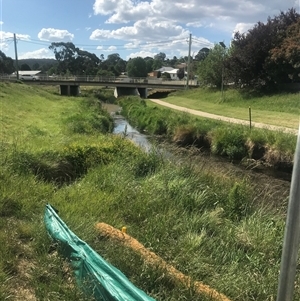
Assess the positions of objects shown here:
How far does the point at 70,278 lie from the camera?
3.80 metres

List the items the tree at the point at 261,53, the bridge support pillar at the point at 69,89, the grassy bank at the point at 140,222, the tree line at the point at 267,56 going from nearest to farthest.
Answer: the grassy bank at the point at 140,222 → the tree line at the point at 267,56 → the tree at the point at 261,53 → the bridge support pillar at the point at 69,89

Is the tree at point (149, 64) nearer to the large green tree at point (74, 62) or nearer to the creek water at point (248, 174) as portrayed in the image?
the large green tree at point (74, 62)

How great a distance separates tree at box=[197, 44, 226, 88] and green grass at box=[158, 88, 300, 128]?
193 cm

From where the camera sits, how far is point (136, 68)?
10631 cm

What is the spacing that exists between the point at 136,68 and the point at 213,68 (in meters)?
61.3

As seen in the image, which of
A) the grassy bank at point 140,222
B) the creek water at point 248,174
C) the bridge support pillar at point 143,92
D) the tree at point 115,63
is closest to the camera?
the grassy bank at point 140,222

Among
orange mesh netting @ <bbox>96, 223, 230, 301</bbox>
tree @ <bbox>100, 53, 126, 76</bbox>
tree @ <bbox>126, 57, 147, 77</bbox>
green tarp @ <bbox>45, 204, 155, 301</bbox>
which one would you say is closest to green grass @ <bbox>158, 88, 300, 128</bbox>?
orange mesh netting @ <bbox>96, 223, 230, 301</bbox>

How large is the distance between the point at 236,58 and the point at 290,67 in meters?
6.10

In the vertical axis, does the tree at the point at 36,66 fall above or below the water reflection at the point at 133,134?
above

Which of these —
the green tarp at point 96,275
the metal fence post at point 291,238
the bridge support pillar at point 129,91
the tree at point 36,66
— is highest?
the metal fence post at point 291,238

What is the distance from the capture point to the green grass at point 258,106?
22.8m

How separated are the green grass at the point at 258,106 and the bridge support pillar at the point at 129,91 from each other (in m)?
19.8

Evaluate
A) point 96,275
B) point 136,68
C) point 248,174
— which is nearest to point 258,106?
point 248,174

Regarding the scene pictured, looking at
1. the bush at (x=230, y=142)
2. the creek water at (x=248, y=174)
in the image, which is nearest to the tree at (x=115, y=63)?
the bush at (x=230, y=142)
